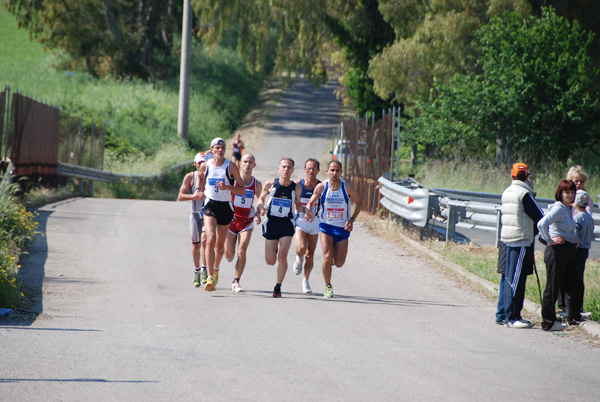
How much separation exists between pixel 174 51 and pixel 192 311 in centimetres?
6205

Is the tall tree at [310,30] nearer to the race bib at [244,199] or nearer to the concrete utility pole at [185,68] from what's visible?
the concrete utility pole at [185,68]

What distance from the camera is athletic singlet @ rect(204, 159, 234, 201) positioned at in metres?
10.6

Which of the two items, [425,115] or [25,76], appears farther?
[25,76]

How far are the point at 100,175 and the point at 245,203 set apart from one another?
56.2 feet

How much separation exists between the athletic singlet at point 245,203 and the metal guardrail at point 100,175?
1510cm

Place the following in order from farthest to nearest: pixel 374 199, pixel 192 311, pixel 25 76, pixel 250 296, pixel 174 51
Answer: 1. pixel 174 51
2. pixel 25 76
3. pixel 374 199
4. pixel 250 296
5. pixel 192 311

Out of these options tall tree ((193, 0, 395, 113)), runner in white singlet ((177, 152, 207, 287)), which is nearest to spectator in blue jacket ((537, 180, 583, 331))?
runner in white singlet ((177, 152, 207, 287))

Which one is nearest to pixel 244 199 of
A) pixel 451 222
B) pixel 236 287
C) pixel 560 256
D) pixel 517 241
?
pixel 236 287

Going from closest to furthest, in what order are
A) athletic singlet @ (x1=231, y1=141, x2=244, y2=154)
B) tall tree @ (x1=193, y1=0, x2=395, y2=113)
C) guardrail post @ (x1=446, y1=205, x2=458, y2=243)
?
guardrail post @ (x1=446, y1=205, x2=458, y2=243), athletic singlet @ (x1=231, y1=141, x2=244, y2=154), tall tree @ (x1=193, y1=0, x2=395, y2=113)

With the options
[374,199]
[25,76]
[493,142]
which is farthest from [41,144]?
[25,76]

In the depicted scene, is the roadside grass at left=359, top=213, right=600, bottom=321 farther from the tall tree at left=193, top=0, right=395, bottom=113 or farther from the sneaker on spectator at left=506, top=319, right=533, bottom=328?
the tall tree at left=193, top=0, right=395, bottom=113

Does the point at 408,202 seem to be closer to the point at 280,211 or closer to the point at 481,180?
the point at 280,211

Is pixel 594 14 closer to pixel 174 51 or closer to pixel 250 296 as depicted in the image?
pixel 250 296

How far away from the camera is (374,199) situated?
826 inches
